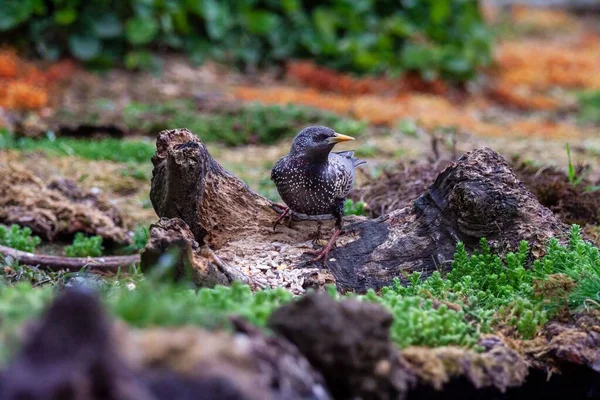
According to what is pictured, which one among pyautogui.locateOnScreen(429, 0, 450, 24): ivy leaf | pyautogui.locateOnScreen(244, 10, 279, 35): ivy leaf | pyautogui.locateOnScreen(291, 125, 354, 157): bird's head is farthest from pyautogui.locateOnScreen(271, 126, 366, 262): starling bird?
pyautogui.locateOnScreen(429, 0, 450, 24): ivy leaf

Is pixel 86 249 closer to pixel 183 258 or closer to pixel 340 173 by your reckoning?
pixel 340 173

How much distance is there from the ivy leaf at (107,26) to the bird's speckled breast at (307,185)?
673 cm

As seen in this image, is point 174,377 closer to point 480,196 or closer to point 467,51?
point 480,196

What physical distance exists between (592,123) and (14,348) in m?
10.4

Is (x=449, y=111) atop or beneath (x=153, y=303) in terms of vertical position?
beneath

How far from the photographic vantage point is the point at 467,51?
12.7 metres

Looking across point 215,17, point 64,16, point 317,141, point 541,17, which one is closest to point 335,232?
point 317,141

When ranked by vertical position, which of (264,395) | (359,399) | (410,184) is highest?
(264,395)

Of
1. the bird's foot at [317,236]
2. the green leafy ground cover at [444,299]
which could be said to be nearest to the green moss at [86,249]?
the green leafy ground cover at [444,299]

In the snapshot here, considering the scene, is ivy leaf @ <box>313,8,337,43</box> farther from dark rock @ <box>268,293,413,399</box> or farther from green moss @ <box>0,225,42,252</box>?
dark rock @ <box>268,293,413,399</box>

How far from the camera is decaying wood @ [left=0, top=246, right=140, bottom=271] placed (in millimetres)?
5422

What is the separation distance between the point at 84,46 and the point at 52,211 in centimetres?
518

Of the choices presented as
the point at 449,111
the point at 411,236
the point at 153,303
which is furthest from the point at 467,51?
the point at 153,303

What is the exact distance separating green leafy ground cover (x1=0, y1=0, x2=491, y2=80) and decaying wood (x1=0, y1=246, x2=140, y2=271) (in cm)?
594
